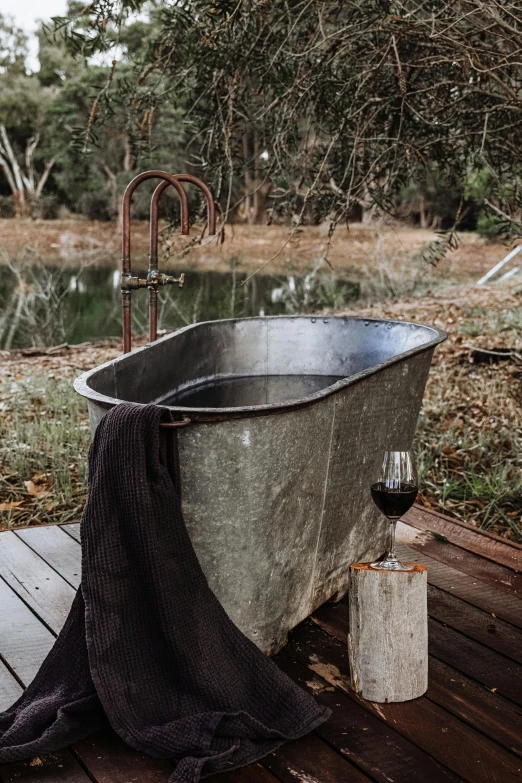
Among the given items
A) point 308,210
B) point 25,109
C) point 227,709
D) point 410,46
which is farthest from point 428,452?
point 25,109

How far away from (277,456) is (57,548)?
45.8 inches

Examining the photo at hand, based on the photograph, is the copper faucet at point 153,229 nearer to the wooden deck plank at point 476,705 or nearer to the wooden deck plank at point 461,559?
the wooden deck plank at point 461,559

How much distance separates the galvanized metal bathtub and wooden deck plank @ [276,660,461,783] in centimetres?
20

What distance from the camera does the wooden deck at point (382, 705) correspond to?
166 centimetres

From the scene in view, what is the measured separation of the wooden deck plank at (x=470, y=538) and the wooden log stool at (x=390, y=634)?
84cm

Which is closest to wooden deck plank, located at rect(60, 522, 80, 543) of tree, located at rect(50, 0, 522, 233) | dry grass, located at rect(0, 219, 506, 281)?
tree, located at rect(50, 0, 522, 233)

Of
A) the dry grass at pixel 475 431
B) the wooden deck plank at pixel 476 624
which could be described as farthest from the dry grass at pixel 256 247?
the wooden deck plank at pixel 476 624

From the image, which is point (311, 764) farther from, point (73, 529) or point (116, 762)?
point (73, 529)

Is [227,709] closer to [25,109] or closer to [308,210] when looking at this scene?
[308,210]

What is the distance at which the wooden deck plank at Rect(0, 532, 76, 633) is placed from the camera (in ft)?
7.64

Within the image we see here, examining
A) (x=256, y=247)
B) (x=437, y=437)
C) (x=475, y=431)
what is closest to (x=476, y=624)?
(x=437, y=437)

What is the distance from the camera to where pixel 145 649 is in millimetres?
1789

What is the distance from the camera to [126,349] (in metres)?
2.55

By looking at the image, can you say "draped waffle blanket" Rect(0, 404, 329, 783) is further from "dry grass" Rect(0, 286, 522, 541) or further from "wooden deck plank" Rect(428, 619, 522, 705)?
"dry grass" Rect(0, 286, 522, 541)
